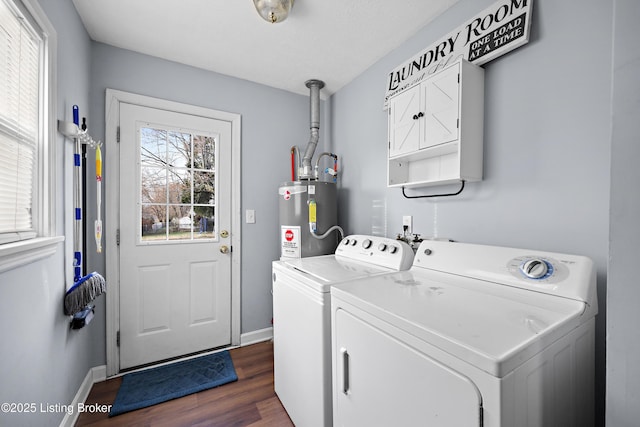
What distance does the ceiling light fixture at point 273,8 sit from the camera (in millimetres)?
1456

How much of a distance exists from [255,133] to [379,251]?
159cm

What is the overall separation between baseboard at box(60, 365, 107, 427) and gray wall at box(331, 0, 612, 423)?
2281 mm

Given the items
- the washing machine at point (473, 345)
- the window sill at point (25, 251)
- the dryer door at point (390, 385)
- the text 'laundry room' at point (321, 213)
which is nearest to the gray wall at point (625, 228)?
the text 'laundry room' at point (321, 213)

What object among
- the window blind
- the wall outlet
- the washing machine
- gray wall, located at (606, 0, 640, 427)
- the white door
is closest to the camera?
gray wall, located at (606, 0, 640, 427)

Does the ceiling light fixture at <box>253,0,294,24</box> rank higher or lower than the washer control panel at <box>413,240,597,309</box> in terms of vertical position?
higher

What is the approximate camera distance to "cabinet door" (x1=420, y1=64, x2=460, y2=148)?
132 centimetres

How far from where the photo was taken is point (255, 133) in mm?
2449

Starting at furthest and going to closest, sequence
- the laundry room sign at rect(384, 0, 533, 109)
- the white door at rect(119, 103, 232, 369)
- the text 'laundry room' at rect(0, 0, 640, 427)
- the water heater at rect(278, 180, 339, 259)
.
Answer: the water heater at rect(278, 180, 339, 259) < the white door at rect(119, 103, 232, 369) < the laundry room sign at rect(384, 0, 533, 109) < the text 'laundry room' at rect(0, 0, 640, 427)

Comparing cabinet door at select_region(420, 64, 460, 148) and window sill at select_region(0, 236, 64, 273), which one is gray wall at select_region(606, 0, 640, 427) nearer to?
cabinet door at select_region(420, 64, 460, 148)

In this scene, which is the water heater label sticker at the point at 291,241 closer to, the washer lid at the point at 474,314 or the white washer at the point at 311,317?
the white washer at the point at 311,317

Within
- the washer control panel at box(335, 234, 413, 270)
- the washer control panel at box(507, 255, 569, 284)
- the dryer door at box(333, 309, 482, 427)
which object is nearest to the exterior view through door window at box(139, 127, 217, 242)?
the washer control panel at box(335, 234, 413, 270)

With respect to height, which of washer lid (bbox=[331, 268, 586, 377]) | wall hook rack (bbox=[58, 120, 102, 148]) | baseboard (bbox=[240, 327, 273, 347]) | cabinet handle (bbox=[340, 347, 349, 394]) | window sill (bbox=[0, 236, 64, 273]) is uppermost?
wall hook rack (bbox=[58, 120, 102, 148])

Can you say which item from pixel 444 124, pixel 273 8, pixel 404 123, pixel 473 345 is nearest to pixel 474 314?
pixel 473 345

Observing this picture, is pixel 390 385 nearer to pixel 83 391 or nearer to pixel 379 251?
pixel 379 251
